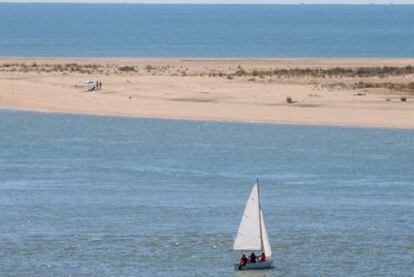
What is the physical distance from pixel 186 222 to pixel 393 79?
41743 millimetres

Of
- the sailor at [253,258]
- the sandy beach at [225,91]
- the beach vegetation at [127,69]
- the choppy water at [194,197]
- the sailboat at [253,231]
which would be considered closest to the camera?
the sailor at [253,258]

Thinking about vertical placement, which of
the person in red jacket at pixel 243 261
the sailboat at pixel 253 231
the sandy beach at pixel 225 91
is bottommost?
the person in red jacket at pixel 243 261

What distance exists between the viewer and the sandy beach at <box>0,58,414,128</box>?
62344mm

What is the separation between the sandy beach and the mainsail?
26.6 meters

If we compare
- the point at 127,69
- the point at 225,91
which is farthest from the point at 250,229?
the point at 127,69

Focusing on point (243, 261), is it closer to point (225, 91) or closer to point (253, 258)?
point (253, 258)

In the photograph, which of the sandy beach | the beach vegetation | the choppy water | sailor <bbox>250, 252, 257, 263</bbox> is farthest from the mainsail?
the beach vegetation

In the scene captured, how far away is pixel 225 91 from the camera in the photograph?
71250 mm

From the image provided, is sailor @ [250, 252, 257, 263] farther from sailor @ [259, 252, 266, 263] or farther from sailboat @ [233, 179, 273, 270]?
sailboat @ [233, 179, 273, 270]

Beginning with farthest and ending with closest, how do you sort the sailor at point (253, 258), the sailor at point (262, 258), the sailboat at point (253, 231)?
the sailboat at point (253, 231)
the sailor at point (262, 258)
the sailor at point (253, 258)

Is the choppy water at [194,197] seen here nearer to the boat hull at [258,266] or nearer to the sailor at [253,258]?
the boat hull at [258,266]

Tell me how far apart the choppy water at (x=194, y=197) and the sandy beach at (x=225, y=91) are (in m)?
3.42

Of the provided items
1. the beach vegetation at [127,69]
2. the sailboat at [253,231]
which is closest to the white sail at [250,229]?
the sailboat at [253,231]

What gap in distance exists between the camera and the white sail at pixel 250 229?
33.2m
